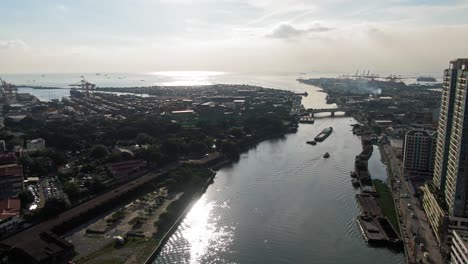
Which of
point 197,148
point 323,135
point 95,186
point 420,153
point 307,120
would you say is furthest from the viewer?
point 307,120

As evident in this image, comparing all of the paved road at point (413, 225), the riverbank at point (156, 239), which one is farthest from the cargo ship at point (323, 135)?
the riverbank at point (156, 239)

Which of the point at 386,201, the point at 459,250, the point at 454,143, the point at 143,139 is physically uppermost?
the point at 454,143

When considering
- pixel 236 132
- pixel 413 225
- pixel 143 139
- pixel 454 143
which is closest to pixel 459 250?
pixel 413 225

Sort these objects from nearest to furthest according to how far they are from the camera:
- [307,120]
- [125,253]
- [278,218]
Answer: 1. [125,253]
2. [278,218]
3. [307,120]

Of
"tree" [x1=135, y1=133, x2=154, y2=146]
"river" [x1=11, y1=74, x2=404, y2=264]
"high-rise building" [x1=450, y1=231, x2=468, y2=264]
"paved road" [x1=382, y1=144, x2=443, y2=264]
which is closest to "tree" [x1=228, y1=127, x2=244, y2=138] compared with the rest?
"river" [x1=11, y1=74, x2=404, y2=264]

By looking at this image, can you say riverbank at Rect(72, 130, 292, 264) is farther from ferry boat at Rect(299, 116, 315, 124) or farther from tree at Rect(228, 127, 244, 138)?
ferry boat at Rect(299, 116, 315, 124)

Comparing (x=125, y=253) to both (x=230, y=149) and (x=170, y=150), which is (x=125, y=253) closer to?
(x=170, y=150)

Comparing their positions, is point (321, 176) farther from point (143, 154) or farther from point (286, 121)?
point (286, 121)
